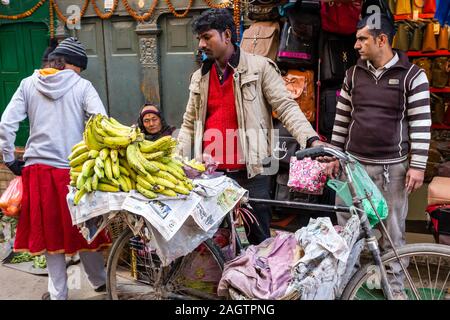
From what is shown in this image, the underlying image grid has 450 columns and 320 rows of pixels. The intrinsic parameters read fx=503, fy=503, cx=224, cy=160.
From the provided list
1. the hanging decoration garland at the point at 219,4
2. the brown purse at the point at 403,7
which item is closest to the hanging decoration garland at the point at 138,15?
the hanging decoration garland at the point at 219,4

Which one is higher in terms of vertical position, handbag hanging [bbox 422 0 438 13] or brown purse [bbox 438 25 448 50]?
handbag hanging [bbox 422 0 438 13]

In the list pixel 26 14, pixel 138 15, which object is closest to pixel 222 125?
pixel 138 15

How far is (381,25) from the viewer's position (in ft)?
12.1

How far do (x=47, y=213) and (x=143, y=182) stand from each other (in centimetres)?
131

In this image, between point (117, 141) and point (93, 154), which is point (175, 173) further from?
point (93, 154)

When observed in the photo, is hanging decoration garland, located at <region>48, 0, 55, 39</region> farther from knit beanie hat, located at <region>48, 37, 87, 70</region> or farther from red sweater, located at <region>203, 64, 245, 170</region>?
red sweater, located at <region>203, 64, 245, 170</region>

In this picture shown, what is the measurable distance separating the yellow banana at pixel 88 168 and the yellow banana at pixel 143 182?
0.30 m

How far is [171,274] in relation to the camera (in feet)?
11.5

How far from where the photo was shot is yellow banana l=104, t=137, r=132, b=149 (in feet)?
10.1

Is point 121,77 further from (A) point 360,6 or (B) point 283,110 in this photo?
(B) point 283,110

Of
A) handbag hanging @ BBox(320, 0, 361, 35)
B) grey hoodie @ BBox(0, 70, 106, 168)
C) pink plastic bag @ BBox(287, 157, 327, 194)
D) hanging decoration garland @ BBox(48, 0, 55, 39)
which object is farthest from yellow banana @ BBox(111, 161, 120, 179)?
hanging decoration garland @ BBox(48, 0, 55, 39)

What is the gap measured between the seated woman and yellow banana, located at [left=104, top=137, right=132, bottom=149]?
1.51 metres

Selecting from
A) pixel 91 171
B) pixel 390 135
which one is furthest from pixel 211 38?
pixel 390 135
